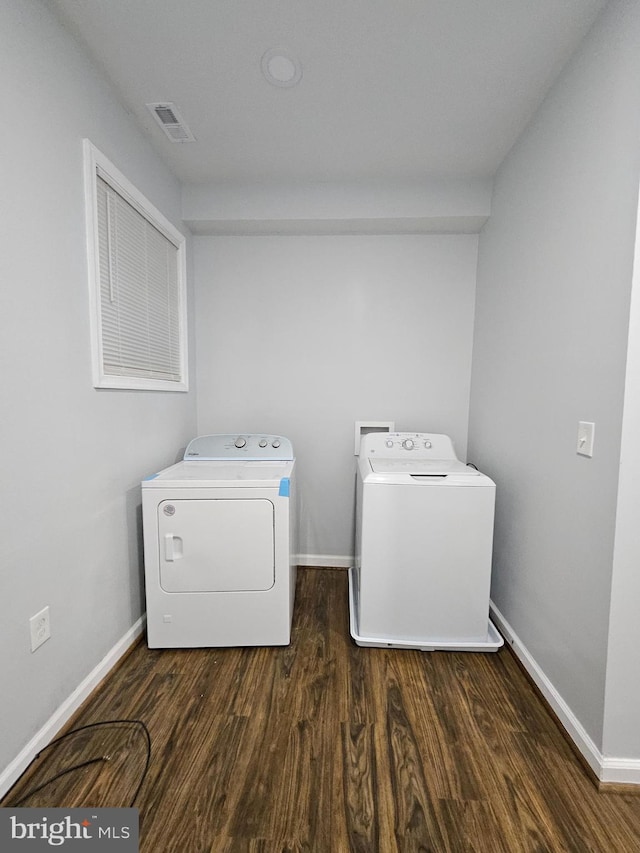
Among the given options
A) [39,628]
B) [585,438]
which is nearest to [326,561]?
[39,628]

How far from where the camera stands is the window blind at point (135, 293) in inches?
57.7

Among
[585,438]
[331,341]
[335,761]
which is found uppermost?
[331,341]

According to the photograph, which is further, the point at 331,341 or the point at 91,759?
the point at 331,341

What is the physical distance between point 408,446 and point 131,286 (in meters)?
1.65

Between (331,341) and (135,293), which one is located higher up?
(135,293)

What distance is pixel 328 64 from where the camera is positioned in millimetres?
1336

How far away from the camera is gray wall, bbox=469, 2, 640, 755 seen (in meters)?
1.05

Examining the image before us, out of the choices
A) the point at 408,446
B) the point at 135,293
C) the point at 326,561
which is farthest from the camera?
the point at 326,561

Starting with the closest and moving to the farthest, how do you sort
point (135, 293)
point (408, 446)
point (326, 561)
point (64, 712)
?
point (64, 712) < point (135, 293) < point (408, 446) < point (326, 561)

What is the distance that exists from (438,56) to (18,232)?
1549mm

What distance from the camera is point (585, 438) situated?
1163mm

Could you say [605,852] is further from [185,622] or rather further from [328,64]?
[328,64]

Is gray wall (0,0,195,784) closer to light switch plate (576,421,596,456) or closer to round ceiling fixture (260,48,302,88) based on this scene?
round ceiling fixture (260,48,302,88)

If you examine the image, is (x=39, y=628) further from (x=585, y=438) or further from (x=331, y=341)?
(x=331, y=341)
